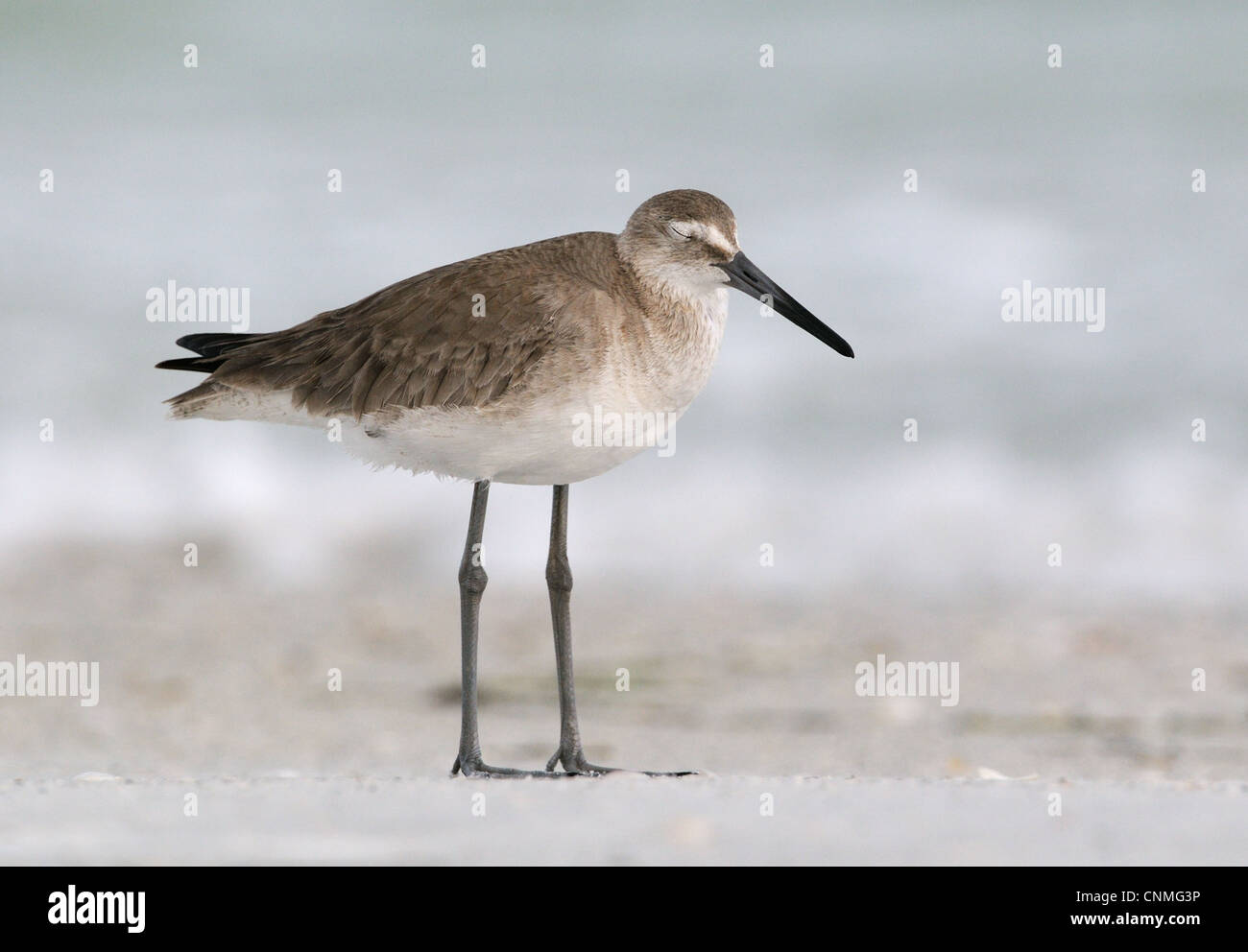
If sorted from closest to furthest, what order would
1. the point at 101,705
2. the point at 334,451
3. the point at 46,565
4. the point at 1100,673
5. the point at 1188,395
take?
the point at 101,705, the point at 1100,673, the point at 46,565, the point at 334,451, the point at 1188,395

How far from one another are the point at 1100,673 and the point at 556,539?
16.4ft

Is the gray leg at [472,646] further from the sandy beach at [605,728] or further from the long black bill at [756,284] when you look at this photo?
the long black bill at [756,284]

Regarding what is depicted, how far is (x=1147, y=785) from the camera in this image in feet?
19.7

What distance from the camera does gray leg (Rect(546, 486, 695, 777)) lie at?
6.67m

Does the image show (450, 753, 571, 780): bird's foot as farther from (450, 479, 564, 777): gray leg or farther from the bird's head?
the bird's head

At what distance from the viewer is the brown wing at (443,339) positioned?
6238 mm

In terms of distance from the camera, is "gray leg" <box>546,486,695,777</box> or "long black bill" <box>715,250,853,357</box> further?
"gray leg" <box>546,486,695,777</box>

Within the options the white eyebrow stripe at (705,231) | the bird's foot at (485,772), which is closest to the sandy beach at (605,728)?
the bird's foot at (485,772)

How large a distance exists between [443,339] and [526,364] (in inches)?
16.6

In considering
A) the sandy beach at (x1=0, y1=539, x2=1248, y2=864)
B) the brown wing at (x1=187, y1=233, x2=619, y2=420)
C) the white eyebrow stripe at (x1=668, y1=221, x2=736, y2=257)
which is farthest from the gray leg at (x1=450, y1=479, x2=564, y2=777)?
the white eyebrow stripe at (x1=668, y1=221, x2=736, y2=257)
